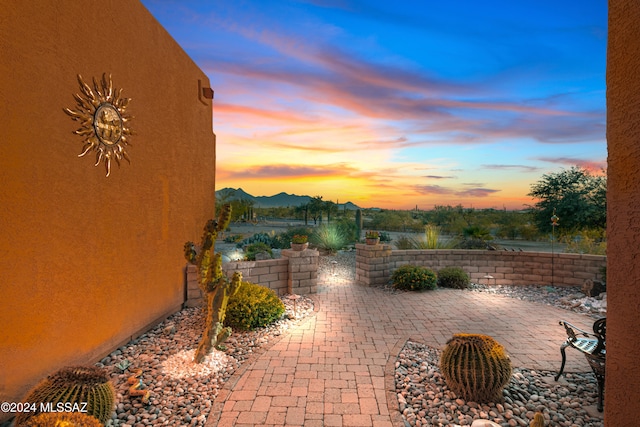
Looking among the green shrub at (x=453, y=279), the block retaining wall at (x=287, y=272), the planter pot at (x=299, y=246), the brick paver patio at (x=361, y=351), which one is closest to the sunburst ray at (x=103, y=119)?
the brick paver patio at (x=361, y=351)

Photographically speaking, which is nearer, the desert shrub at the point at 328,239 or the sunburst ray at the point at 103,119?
the sunburst ray at the point at 103,119

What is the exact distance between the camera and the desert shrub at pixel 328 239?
14.6m

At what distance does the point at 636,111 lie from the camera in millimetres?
1848

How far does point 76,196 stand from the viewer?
4.03 meters

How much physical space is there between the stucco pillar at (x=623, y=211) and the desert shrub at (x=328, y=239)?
12576 millimetres

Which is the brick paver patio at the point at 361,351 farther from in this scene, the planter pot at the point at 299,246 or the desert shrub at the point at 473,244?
the desert shrub at the point at 473,244

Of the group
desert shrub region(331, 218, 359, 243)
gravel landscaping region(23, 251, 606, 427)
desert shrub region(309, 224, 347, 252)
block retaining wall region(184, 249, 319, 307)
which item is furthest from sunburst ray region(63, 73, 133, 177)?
desert shrub region(331, 218, 359, 243)

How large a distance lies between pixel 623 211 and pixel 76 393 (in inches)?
166

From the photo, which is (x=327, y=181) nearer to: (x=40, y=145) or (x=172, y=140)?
(x=172, y=140)

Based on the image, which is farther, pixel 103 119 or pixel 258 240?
pixel 258 240

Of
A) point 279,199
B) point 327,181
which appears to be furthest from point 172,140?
point 279,199

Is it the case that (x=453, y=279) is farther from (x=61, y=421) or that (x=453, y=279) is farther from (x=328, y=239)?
(x=61, y=421)

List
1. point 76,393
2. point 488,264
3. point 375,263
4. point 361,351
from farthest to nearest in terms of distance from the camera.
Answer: point 488,264 < point 375,263 < point 361,351 < point 76,393

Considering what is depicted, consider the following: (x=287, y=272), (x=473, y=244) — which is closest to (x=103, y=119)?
(x=287, y=272)
